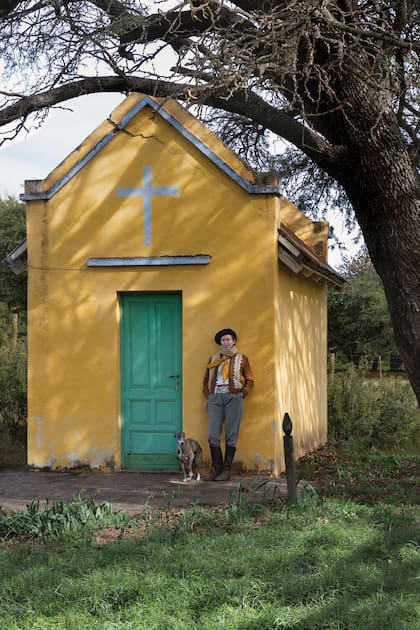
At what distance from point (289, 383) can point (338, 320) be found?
2506cm

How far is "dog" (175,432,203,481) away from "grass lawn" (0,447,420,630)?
1888mm

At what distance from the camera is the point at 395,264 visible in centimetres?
840

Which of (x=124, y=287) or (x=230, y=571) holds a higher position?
(x=124, y=287)

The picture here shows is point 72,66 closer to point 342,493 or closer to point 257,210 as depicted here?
point 257,210

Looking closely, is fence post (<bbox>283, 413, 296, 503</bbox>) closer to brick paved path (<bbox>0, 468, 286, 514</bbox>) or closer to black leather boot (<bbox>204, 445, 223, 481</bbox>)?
brick paved path (<bbox>0, 468, 286, 514</bbox>)

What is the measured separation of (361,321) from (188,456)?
26356mm

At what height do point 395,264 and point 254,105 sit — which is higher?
point 254,105

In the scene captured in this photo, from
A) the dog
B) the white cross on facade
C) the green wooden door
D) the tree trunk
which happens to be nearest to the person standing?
the dog

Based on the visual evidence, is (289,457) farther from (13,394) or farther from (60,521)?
(13,394)

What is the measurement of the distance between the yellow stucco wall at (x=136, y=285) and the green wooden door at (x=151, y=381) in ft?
0.59

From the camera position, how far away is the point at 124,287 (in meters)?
11.0

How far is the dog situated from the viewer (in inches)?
388

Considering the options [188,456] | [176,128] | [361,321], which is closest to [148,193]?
[176,128]

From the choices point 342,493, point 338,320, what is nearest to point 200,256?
point 342,493
